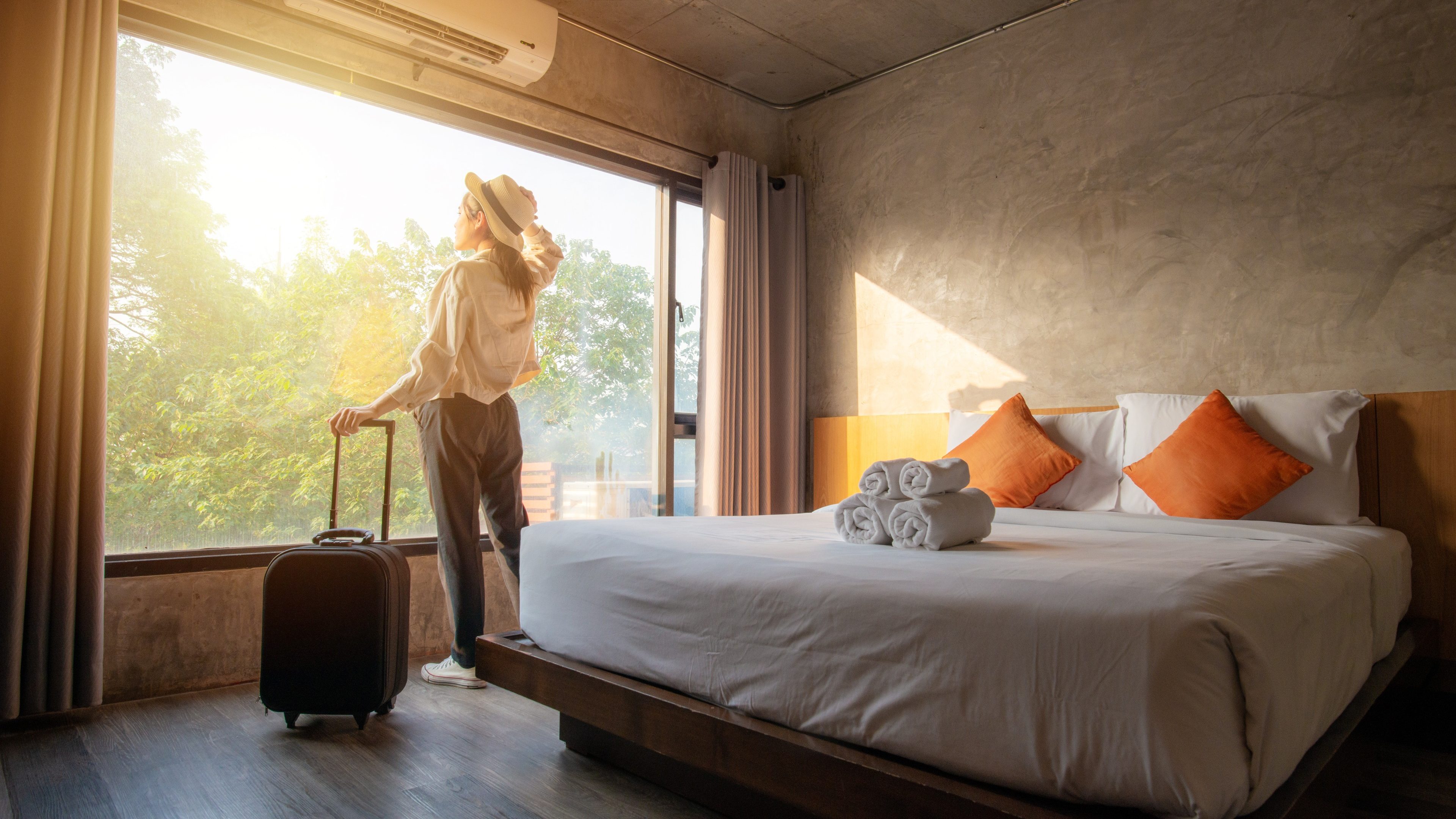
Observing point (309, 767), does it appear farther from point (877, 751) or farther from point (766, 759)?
point (877, 751)

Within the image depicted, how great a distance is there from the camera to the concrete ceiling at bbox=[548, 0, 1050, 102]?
3812 mm

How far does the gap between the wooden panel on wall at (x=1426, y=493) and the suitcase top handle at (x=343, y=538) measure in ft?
10.8

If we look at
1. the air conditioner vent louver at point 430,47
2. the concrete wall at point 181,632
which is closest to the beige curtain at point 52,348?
the concrete wall at point 181,632

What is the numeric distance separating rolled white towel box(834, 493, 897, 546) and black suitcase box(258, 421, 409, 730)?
1.36 m

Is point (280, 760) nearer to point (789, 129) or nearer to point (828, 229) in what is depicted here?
point (828, 229)

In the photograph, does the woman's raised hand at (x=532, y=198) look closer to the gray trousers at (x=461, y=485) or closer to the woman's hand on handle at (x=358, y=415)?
the gray trousers at (x=461, y=485)

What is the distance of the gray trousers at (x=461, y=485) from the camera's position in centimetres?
289

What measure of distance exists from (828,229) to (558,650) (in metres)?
3.18

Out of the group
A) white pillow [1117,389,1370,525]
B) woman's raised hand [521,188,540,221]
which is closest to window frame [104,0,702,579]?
woman's raised hand [521,188,540,221]

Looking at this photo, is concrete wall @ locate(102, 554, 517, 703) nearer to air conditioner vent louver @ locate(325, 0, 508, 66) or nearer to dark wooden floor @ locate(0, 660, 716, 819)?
dark wooden floor @ locate(0, 660, 716, 819)

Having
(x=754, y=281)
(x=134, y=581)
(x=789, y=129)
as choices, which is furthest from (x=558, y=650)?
(x=789, y=129)

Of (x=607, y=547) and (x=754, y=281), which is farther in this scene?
(x=754, y=281)

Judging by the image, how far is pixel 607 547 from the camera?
85.4 inches

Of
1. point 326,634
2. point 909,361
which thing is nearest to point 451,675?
point 326,634
